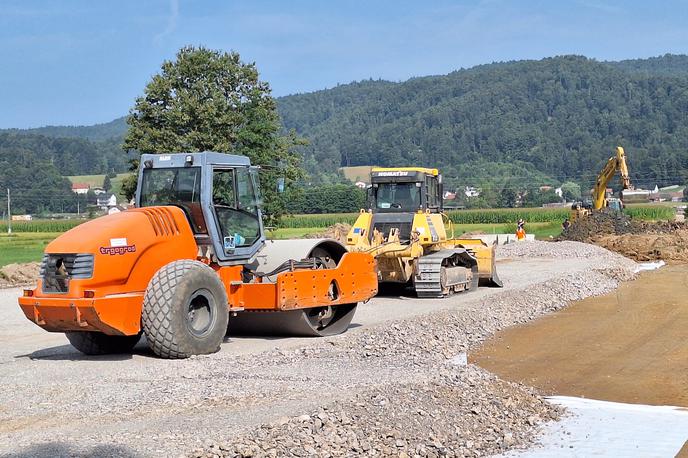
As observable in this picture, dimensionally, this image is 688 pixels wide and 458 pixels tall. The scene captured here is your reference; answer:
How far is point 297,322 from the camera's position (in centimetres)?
1419

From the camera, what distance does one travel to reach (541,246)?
3622 cm

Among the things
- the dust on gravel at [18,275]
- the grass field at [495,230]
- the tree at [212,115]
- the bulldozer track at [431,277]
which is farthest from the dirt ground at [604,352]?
the grass field at [495,230]

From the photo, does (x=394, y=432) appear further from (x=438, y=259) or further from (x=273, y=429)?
(x=438, y=259)

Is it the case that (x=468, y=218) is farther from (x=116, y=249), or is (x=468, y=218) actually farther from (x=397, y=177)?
(x=116, y=249)

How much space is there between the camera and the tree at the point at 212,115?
132 feet

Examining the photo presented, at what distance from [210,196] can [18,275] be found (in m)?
17.0

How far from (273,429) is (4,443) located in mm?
2334

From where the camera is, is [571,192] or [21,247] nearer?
[21,247]

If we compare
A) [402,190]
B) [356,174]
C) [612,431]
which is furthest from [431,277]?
[356,174]

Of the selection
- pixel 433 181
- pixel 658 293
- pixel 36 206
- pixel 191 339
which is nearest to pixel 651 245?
pixel 658 293

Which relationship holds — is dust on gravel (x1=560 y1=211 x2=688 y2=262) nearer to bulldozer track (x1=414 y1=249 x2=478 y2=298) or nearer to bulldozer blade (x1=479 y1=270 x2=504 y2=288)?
bulldozer blade (x1=479 y1=270 x2=504 y2=288)

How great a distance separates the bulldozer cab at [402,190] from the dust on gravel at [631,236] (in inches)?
654

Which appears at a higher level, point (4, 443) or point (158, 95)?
point (158, 95)

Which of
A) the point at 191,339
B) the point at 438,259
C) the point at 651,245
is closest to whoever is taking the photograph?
the point at 191,339
